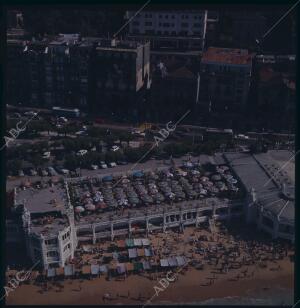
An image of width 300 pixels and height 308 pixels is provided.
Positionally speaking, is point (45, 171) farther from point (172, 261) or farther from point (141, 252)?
point (172, 261)

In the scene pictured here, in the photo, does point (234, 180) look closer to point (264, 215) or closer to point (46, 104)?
point (264, 215)

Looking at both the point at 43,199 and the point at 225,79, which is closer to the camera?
the point at 43,199

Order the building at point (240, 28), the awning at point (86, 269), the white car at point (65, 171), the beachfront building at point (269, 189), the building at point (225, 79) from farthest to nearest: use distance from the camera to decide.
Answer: the building at point (240, 28), the building at point (225, 79), the white car at point (65, 171), the beachfront building at point (269, 189), the awning at point (86, 269)

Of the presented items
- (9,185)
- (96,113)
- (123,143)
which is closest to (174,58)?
(96,113)

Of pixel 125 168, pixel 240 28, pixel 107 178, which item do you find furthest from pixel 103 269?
pixel 240 28

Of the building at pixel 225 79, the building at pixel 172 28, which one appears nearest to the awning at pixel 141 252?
the building at pixel 225 79

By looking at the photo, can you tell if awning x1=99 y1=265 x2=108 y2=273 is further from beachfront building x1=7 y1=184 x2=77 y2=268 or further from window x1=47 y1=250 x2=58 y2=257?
window x1=47 y1=250 x2=58 y2=257

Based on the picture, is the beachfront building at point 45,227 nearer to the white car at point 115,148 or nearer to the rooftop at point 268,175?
the white car at point 115,148

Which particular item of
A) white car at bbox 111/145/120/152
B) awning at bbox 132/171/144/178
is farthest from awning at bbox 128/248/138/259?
white car at bbox 111/145/120/152
